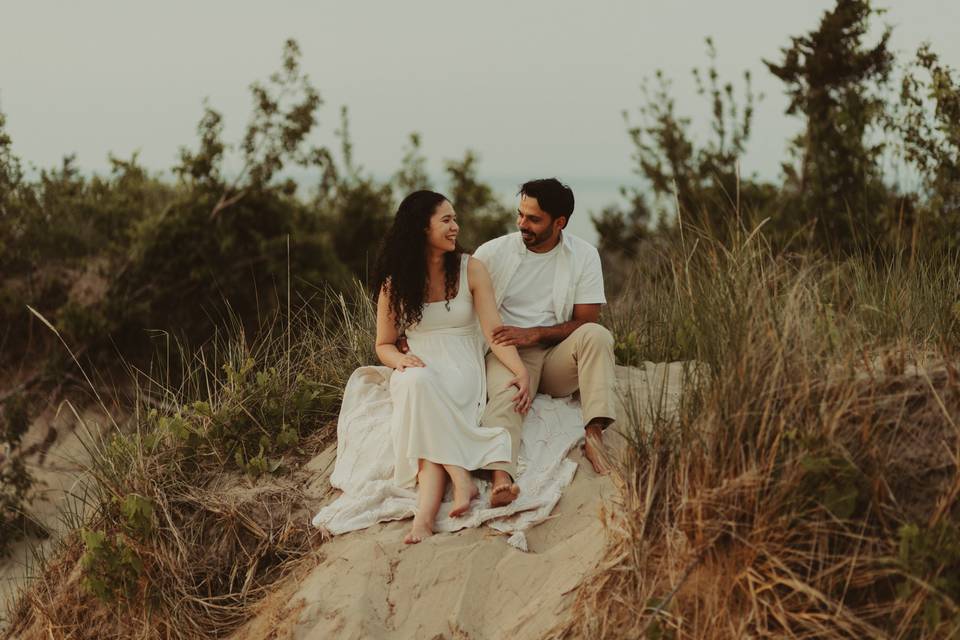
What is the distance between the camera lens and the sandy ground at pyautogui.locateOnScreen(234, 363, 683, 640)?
14.6 ft

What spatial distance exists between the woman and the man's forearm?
10.3 inches

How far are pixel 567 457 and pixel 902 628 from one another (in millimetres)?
2240

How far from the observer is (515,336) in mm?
5812

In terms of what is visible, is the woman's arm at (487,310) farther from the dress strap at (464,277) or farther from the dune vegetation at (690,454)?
the dune vegetation at (690,454)

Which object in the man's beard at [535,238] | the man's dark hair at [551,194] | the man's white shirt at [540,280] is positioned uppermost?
the man's dark hair at [551,194]

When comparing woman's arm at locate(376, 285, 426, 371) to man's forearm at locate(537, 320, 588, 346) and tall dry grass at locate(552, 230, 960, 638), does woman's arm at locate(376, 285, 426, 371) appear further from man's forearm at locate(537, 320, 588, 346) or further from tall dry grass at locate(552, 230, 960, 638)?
tall dry grass at locate(552, 230, 960, 638)

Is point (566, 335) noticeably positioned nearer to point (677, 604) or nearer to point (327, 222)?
point (677, 604)

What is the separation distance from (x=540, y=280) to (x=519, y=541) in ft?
5.69

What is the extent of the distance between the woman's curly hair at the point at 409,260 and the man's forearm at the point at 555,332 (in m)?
0.57

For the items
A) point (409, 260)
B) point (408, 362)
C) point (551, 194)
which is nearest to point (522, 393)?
point (408, 362)

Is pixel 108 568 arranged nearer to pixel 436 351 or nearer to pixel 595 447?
pixel 436 351

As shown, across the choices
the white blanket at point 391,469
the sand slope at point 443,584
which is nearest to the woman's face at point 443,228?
the white blanket at point 391,469

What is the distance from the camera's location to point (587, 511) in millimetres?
5027

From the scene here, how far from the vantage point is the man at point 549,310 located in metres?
5.50
